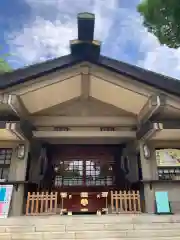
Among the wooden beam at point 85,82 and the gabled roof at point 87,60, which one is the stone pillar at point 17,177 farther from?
the wooden beam at point 85,82

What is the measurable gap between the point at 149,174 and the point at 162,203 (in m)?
1.03

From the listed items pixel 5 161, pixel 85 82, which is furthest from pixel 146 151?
pixel 5 161

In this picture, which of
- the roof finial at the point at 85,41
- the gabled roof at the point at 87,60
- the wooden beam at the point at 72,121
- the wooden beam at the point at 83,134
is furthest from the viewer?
the wooden beam at the point at 72,121

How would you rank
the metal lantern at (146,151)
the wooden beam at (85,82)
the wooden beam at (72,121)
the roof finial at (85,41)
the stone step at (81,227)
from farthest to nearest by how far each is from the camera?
the wooden beam at (72,121) → the metal lantern at (146,151) → the roof finial at (85,41) → the wooden beam at (85,82) → the stone step at (81,227)

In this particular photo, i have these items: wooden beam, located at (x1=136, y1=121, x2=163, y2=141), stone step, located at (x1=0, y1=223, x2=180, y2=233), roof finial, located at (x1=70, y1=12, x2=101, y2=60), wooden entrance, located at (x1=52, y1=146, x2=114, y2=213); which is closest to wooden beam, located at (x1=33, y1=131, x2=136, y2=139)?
wooden beam, located at (x1=136, y1=121, x2=163, y2=141)

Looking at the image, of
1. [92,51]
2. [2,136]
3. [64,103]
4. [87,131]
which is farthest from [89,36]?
[2,136]

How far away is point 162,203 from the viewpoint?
6.73m

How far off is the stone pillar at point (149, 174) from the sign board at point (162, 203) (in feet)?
0.97

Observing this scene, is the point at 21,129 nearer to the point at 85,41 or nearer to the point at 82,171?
the point at 82,171

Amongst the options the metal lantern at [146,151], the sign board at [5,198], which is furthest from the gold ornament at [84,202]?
the metal lantern at [146,151]

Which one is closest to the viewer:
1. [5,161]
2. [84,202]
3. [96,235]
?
[96,235]

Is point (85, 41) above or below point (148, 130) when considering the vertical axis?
above

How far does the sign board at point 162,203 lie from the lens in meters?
6.58

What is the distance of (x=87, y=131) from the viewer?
26.5ft
